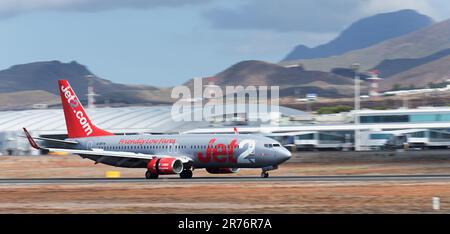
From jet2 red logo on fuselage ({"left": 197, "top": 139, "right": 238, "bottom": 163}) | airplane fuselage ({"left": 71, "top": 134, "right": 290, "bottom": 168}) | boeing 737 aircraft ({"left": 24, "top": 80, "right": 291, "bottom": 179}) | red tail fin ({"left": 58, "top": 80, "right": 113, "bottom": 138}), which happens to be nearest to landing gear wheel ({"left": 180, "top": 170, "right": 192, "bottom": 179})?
boeing 737 aircraft ({"left": 24, "top": 80, "right": 291, "bottom": 179})

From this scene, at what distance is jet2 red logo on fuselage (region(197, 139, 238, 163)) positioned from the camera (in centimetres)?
7038

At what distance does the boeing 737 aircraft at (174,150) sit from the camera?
69.5 m

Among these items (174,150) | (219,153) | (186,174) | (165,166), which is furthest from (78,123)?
(219,153)

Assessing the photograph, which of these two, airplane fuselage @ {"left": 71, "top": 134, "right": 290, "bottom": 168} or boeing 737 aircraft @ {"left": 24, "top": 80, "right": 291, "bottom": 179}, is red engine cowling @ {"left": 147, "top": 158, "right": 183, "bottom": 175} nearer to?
boeing 737 aircraft @ {"left": 24, "top": 80, "right": 291, "bottom": 179}

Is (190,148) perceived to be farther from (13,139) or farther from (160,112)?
(160,112)

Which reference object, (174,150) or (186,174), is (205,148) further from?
(174,150)

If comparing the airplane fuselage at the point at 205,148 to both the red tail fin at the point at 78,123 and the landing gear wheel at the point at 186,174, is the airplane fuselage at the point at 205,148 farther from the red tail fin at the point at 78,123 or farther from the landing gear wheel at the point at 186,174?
the red tail fin at the point at 78,123

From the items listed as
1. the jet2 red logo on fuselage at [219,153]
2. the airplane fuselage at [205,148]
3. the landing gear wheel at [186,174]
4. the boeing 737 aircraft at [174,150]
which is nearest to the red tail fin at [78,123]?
the boeing 737 aircraft at [174,150]

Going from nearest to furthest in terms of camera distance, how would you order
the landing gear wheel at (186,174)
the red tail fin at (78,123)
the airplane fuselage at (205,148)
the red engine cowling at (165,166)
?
1. the airplane fuselage at (205,148)
2. the red engine cowling at (165,166)
3. the landing gear wheel at (186,174)
4. the red tail fin at (78,123)

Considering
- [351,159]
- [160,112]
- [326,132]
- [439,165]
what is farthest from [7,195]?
[160,112]

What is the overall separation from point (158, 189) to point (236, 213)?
17.9m
